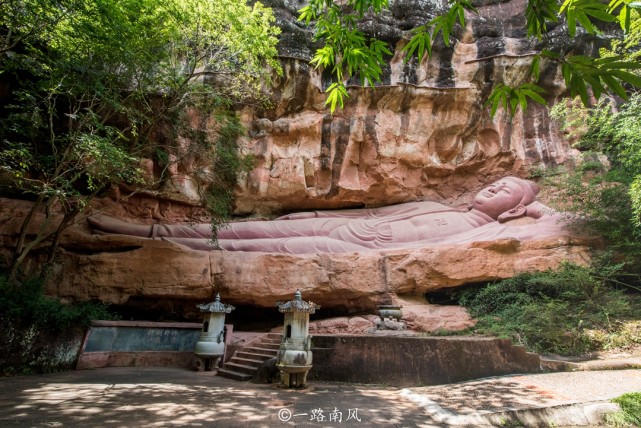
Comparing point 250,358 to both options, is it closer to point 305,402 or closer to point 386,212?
point 305,402

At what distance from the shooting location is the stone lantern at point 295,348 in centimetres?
510

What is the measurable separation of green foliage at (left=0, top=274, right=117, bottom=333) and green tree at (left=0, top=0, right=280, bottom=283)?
16.3 inches

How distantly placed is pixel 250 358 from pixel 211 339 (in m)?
0.89

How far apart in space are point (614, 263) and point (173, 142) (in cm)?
1048

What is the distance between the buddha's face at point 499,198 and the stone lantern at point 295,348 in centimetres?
637

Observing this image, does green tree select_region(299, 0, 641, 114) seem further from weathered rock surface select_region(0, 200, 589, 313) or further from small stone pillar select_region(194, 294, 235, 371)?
weathered rock surface select_region(0, 200, 589, 313)

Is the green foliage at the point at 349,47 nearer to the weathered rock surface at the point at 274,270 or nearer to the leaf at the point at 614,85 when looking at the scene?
the leaf at the point at 614,85

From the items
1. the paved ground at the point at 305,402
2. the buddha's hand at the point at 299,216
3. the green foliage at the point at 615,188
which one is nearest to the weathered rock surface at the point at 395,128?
the buddha's hand at the point at 299,216

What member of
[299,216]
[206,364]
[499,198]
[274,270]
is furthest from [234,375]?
[499,198]

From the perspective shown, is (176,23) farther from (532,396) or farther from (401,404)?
(532,396)

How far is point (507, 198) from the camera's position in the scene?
939cm

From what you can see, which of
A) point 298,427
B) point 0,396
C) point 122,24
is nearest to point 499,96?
point 298,427

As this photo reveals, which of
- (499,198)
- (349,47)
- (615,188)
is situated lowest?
(349,47)

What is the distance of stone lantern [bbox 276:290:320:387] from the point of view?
510 cm
